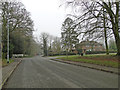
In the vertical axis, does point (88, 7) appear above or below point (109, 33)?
above

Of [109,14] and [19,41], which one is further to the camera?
[19,41]

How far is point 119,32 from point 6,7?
21.9 m

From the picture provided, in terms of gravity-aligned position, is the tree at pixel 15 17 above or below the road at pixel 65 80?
above

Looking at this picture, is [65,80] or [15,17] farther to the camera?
[15,17]

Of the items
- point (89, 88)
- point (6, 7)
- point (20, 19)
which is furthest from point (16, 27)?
point (89, 88)

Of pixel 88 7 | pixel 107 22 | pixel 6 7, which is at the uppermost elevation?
pixel 6 7

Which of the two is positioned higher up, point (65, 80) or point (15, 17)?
point (15, 17)

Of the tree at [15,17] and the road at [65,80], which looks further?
the tree at [15,17]

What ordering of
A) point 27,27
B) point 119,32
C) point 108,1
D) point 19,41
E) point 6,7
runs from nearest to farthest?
point 108,1
point 119,32
point 6,7
point 27,27
point 19,41

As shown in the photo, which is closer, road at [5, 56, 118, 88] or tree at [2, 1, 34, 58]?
road at [5, 56, 118, 88]

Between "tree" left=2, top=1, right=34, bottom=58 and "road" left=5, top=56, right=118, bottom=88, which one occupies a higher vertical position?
"tree" left=2, top=1, right=34, bottom=58

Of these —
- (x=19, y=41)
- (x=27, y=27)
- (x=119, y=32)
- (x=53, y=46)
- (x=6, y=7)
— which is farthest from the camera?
(x=53, y=46)

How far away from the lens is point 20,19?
26.4 meters

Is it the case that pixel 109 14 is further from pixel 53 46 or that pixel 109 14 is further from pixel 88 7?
pixel 53 46
